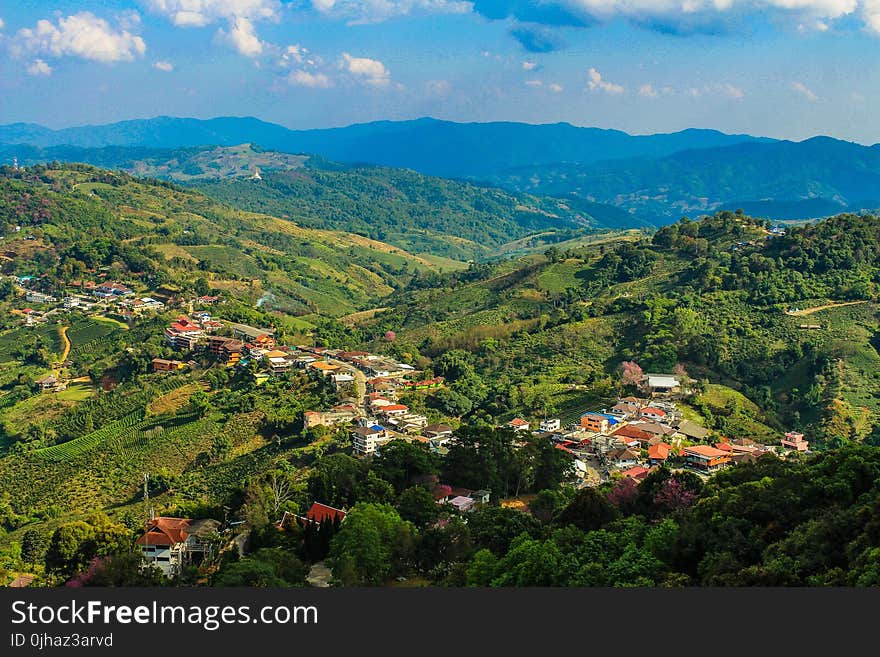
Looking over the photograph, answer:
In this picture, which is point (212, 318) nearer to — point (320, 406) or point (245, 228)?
point (320, 406)

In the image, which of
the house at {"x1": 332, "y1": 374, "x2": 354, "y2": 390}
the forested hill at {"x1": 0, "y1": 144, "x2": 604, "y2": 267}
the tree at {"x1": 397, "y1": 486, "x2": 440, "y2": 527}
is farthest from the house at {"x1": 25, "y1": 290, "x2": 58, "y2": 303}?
the forested hill at {"x1": 0, "y1": 144, "x2": 604, "y2": 267}

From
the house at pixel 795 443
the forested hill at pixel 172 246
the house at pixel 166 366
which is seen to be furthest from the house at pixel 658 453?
the forested hill at pixel 172 246

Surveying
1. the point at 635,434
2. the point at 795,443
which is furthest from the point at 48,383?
the point at 795,443

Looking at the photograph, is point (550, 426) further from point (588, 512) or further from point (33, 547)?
point (33, 547)

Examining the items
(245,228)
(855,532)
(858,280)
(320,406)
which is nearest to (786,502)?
(855,532)

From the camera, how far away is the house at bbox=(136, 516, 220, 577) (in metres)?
21.6

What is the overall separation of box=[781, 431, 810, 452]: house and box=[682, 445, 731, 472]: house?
4243 mm

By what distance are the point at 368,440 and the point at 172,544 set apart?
10865 mm

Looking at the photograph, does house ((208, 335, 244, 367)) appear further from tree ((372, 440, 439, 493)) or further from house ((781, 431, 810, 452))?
house ((781, 431, 810, 452))

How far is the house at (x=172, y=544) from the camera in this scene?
21.6 metres

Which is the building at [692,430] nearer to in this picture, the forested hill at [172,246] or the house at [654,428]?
the house at [654,428]

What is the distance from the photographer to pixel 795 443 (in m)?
32.4

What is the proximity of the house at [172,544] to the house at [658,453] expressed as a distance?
14372mm

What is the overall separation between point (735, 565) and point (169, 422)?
29.8m
